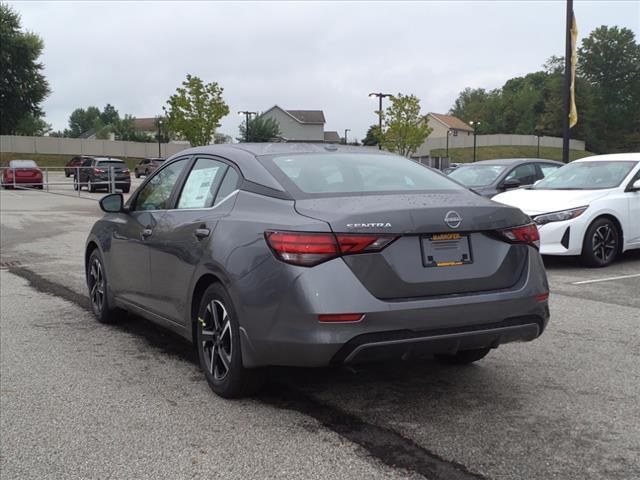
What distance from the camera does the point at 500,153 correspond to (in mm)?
93312

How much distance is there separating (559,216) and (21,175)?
3156 cm

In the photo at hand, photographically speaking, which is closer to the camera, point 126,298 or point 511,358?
point 511,358

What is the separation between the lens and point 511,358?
516 cm

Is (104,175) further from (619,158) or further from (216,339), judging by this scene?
(216,339)

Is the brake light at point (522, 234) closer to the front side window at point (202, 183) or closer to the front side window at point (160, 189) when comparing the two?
the front side window at point (202, 183)

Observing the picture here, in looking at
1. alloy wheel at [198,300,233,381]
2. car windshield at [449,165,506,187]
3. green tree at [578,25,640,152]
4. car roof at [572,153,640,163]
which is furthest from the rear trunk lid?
green tree at [578,25,640,152]

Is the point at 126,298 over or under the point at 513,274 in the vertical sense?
under

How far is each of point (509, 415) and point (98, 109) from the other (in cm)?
19523

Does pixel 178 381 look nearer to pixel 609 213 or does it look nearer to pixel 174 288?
pixel 174 288

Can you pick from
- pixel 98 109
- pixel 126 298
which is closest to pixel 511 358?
pixel 126 298

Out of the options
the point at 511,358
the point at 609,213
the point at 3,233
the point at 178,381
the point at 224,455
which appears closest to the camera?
the point at 224,455

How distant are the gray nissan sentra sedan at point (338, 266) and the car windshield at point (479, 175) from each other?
9.68 m

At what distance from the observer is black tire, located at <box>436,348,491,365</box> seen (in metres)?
4.84

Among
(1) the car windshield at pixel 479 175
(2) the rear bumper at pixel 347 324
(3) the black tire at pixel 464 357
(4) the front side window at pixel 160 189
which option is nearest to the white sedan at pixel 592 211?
(1) the car windshield at pixel 479 175
